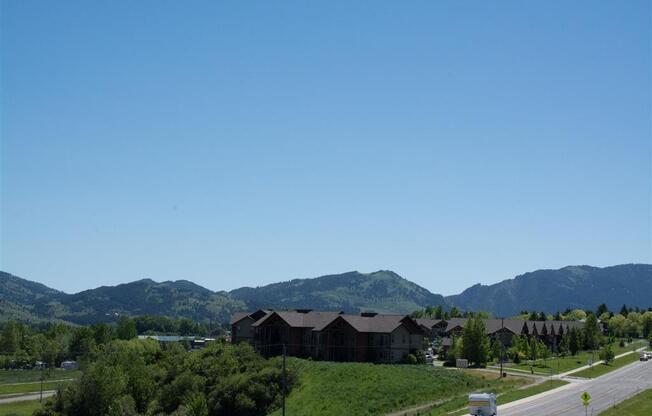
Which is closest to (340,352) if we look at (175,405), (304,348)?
(304,348)

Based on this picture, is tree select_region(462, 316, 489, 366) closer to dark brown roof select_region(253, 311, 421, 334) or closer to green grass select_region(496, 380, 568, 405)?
dark brown roof select_region(253, 311, 421, 334)

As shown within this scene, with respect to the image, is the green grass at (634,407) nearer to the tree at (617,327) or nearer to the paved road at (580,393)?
the paved road at (580,393)

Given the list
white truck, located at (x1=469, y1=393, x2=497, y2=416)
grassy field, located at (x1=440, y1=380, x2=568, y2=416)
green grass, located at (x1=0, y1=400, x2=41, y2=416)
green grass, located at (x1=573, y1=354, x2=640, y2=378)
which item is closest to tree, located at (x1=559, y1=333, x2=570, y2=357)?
green grass, located at (x1=573, y1=354, x2=640, y2=378)

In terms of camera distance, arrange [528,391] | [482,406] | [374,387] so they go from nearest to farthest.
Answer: [482,406] → [528,391] → [374,387]

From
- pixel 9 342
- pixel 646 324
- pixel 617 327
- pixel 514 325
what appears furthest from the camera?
pixel 617 327

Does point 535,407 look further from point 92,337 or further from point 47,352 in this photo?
point 92,337

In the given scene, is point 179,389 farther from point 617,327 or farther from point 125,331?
point 617,327

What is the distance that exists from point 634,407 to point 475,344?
40.0 m

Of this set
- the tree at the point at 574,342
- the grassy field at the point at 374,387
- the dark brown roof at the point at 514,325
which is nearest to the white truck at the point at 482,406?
the grassy field at the point at 374,387

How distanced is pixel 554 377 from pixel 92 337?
10902 cm

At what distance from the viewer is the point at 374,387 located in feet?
244

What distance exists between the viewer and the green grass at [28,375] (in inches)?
4832

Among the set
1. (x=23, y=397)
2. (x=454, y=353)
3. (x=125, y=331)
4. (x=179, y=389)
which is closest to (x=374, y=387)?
(x=179, y=389)

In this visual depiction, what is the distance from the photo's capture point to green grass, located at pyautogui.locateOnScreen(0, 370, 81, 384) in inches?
4832
